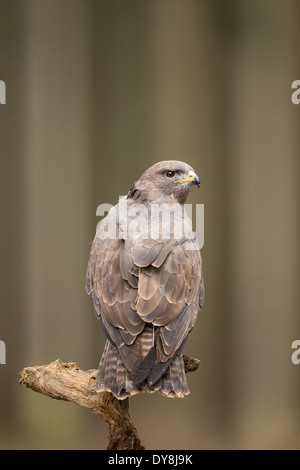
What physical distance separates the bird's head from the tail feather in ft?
2.91

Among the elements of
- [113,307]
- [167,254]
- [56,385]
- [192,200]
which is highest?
[192,200]

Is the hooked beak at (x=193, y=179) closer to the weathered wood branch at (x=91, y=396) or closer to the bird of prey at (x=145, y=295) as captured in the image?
the bird of prey at (x=145, y=295)

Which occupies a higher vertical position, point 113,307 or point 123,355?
point 113,307

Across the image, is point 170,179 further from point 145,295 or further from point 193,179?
point 145,295

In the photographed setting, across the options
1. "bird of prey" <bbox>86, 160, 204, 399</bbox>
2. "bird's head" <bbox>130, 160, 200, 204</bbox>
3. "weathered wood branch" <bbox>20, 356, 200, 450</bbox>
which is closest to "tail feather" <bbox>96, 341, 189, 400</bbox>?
"bird of prey" <bbox>86, 160, 204, 399</bbox>

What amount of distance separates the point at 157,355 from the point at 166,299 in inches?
9.1

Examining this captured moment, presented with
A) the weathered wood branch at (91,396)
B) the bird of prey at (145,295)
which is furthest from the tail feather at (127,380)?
the weathered wood branch at (91,396)

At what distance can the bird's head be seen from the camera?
2.91 m

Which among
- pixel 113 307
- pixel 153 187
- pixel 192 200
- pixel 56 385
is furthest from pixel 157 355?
pixel 192 200

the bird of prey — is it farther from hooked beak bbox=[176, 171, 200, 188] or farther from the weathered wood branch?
the weathered wood branch

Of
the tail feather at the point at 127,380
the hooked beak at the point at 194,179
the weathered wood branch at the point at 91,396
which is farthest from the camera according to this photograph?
the hooked beak at the point at 194,179

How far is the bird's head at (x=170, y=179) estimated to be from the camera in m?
2.91

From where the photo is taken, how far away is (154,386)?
7.58 feet

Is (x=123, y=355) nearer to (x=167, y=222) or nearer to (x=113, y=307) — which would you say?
(x=113, y=307)
